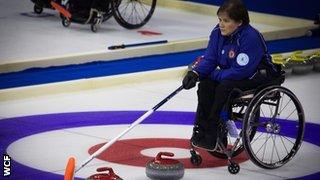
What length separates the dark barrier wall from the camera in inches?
490

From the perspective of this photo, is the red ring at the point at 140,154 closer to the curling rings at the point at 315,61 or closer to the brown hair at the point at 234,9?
the brown hair at the point at 234,9

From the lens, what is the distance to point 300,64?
9.80 metres

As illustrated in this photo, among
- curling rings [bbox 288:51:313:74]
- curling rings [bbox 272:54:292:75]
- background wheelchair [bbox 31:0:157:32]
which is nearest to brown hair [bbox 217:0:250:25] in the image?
curling rings [bbox 272:54:292:75]

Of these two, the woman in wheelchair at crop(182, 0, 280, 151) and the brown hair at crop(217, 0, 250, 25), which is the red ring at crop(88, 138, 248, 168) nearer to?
the woman in wheelchair at crop(182, 0, 280, 151)

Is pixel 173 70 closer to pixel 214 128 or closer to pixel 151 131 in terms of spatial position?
pixel 151 131

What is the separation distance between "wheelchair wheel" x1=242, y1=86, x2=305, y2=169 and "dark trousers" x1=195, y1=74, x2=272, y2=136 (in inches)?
4.9

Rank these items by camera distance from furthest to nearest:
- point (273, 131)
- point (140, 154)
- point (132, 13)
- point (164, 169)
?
point (132, 13)
point (140, 154)
point (273, 131)
point (164, 169)

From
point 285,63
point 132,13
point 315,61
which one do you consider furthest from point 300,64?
point 132,13

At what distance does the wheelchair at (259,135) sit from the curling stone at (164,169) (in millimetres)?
376

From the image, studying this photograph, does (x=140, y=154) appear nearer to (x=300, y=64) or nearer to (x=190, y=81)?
(x=190, y=81)

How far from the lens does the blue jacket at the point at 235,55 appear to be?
20.2 feet

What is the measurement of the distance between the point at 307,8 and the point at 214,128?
6.73m

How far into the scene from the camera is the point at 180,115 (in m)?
8.00

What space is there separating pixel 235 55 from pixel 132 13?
20.2ft
